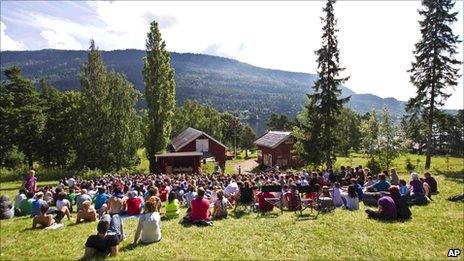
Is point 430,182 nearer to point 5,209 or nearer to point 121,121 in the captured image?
point 5,209

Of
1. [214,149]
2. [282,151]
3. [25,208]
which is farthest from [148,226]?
[214,149]

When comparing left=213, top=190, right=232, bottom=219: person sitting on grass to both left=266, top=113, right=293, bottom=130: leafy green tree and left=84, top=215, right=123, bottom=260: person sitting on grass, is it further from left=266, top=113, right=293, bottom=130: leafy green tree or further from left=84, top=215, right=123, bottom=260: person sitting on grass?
left=266, top=113, right=293, bottom=130: leafy green tree

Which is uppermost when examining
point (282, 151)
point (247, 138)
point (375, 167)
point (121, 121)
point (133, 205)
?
point (121, 121)

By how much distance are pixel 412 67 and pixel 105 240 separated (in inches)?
1320

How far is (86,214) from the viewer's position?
547 inches

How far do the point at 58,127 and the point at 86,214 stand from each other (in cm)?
4534

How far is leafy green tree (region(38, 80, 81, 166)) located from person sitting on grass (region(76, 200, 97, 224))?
139 feet

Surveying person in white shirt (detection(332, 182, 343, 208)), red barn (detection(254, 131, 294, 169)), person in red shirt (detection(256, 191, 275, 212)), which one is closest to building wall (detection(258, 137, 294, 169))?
red barn (detection(254, 131, 294, 169))

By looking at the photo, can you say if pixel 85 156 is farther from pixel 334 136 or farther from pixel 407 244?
pixel 407 244

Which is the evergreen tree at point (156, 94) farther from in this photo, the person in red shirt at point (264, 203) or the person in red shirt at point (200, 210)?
the person in red shirt at point (200, 210)

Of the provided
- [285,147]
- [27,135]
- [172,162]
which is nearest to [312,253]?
[172,162]

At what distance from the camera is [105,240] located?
9.66m

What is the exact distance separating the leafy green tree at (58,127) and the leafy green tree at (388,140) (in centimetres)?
4157

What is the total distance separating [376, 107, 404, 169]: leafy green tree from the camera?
32.9 meters
